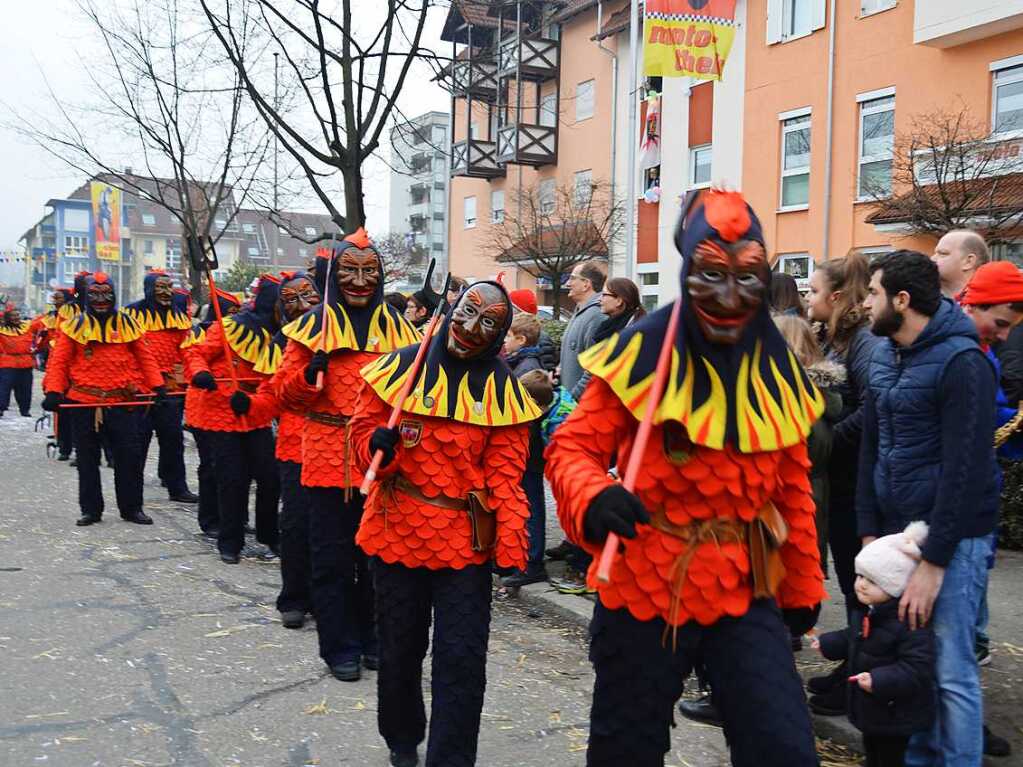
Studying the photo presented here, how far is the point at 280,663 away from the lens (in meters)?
5.32

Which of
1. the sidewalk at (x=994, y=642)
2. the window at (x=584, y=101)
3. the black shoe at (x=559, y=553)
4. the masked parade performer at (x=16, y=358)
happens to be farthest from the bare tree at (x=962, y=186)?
the masked parade performer at (x=16, y=358)

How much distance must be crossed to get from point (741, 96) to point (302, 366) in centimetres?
1637

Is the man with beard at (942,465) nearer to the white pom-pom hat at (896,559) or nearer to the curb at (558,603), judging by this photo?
the white pom-pom hat at (896,559)

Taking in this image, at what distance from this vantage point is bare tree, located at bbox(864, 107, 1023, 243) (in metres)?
11.7

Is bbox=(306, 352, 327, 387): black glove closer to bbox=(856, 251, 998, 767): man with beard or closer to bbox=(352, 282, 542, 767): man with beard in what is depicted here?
bbox=(352, 282, 542, 767): man with beard

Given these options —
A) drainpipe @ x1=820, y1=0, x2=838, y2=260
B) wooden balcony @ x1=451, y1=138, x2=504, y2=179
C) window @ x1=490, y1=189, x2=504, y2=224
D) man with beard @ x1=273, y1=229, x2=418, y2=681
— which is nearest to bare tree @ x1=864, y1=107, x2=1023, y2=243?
drainpipe @ x1=820, y1=0, x2=838, y2=260

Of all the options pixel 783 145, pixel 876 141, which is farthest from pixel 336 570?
pixel 783 145

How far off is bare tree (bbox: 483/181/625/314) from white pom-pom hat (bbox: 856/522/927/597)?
15.8m

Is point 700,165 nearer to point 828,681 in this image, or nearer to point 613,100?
point 613,100

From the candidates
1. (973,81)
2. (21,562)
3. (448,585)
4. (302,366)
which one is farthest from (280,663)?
(973,81)

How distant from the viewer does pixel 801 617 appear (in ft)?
9.82

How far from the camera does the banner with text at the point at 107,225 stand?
140 ft

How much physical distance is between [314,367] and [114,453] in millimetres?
4440

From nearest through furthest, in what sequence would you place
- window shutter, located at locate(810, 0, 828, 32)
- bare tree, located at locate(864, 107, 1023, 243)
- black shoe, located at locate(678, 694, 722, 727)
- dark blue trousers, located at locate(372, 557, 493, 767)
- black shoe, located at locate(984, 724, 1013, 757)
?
dark blue trousers, located at locate(372, 557, 493, 767), black shoe, located at locate(984, 724, 1013, 757), black shoe, located at locate(678, 694, 722, 727), bare tree, located at locate(864, 107, 1023, 243), window shutter, located at locate(810, 0, 828, 32)
